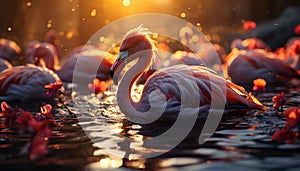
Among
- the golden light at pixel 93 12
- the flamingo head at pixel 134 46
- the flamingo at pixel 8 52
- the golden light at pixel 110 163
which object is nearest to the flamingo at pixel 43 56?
the flamingo at pixel 8 52

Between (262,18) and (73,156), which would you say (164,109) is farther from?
(262,18)

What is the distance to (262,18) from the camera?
18859 millimetres

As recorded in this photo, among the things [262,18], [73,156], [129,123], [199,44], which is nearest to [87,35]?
[199,44]

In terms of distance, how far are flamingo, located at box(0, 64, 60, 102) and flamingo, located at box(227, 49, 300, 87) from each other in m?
3.25

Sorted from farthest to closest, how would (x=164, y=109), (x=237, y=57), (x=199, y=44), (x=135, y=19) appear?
(x=135, y=19) → (x=199, y=44) → (x=237, y=57) → (x=164, y=109)

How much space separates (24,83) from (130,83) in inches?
93.7

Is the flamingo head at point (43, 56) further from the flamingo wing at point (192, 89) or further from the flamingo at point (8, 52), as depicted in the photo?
the flamingo wing at point (192, 89)

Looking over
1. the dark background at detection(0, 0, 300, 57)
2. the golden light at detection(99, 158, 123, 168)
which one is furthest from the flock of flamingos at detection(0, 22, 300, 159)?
the dark background at detection(0, 0, 300, 57)

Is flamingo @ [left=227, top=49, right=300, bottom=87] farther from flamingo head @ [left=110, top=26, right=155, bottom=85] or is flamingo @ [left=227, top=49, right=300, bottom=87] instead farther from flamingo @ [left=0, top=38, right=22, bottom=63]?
flamingo @ [left=0, top=38, right=22, bottom=63]

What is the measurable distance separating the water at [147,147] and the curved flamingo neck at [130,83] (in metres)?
0.16

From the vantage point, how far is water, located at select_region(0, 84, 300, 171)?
149 inches

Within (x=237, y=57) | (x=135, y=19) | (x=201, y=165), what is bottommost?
(x=201, y=165)

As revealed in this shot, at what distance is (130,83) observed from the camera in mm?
5625

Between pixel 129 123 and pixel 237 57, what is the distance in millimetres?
3956
